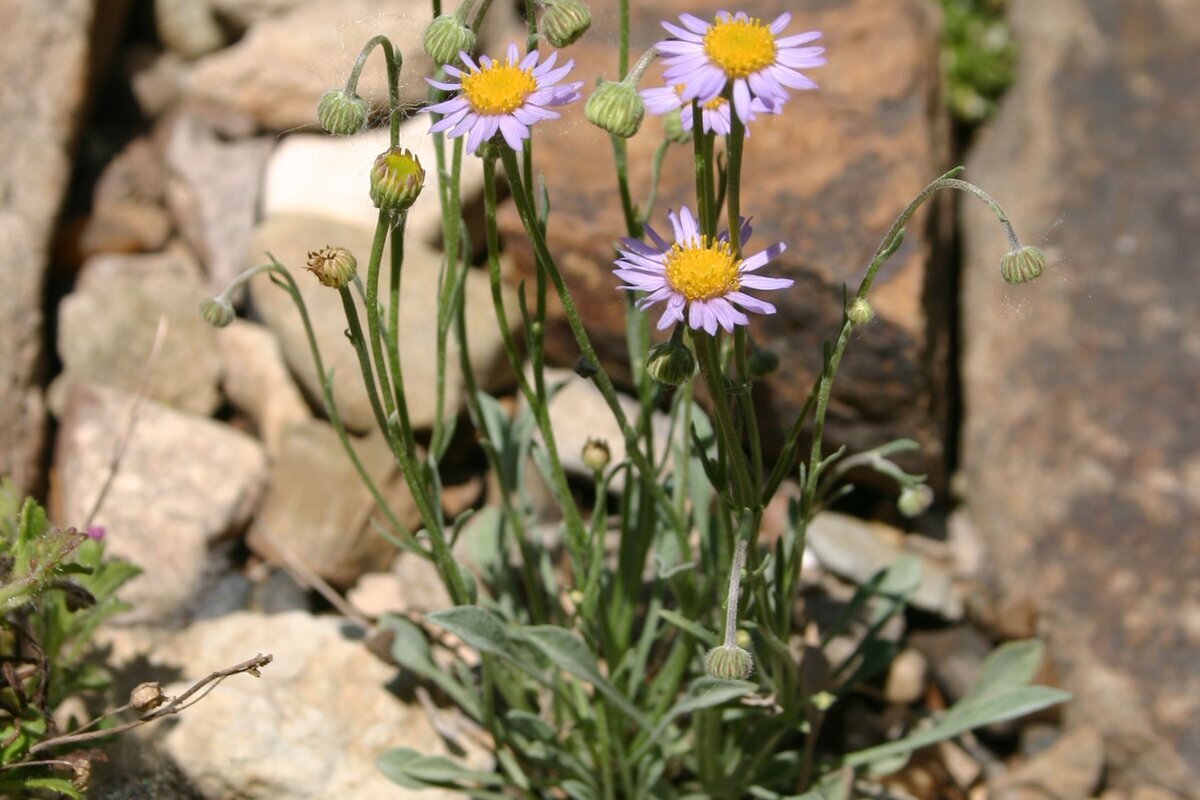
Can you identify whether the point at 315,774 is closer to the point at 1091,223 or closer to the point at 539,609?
the point at 539,609

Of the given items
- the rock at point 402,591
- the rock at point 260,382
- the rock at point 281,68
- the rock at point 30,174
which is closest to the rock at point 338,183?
the rock at point 281,68

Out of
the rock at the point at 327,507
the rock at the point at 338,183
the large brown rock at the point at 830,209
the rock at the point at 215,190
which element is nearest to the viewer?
the rock at the point at 327,507

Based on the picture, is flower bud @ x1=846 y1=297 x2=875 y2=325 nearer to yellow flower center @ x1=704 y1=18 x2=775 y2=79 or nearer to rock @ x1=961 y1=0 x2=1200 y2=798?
yellow flower center @ x1=704 y1=18 x2=775 y2=79

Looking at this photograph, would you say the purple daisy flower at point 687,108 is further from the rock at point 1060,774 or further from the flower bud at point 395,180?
the rock at point 1060,774

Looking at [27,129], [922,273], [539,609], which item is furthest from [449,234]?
[27,129]

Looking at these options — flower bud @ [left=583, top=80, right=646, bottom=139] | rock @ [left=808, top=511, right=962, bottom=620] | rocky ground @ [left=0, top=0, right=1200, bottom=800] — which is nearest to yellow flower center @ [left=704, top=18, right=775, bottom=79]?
flower bud @ [left=583, top=80, right=646, bottom=139]

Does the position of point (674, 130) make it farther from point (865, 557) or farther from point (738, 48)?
point (865, 557)
